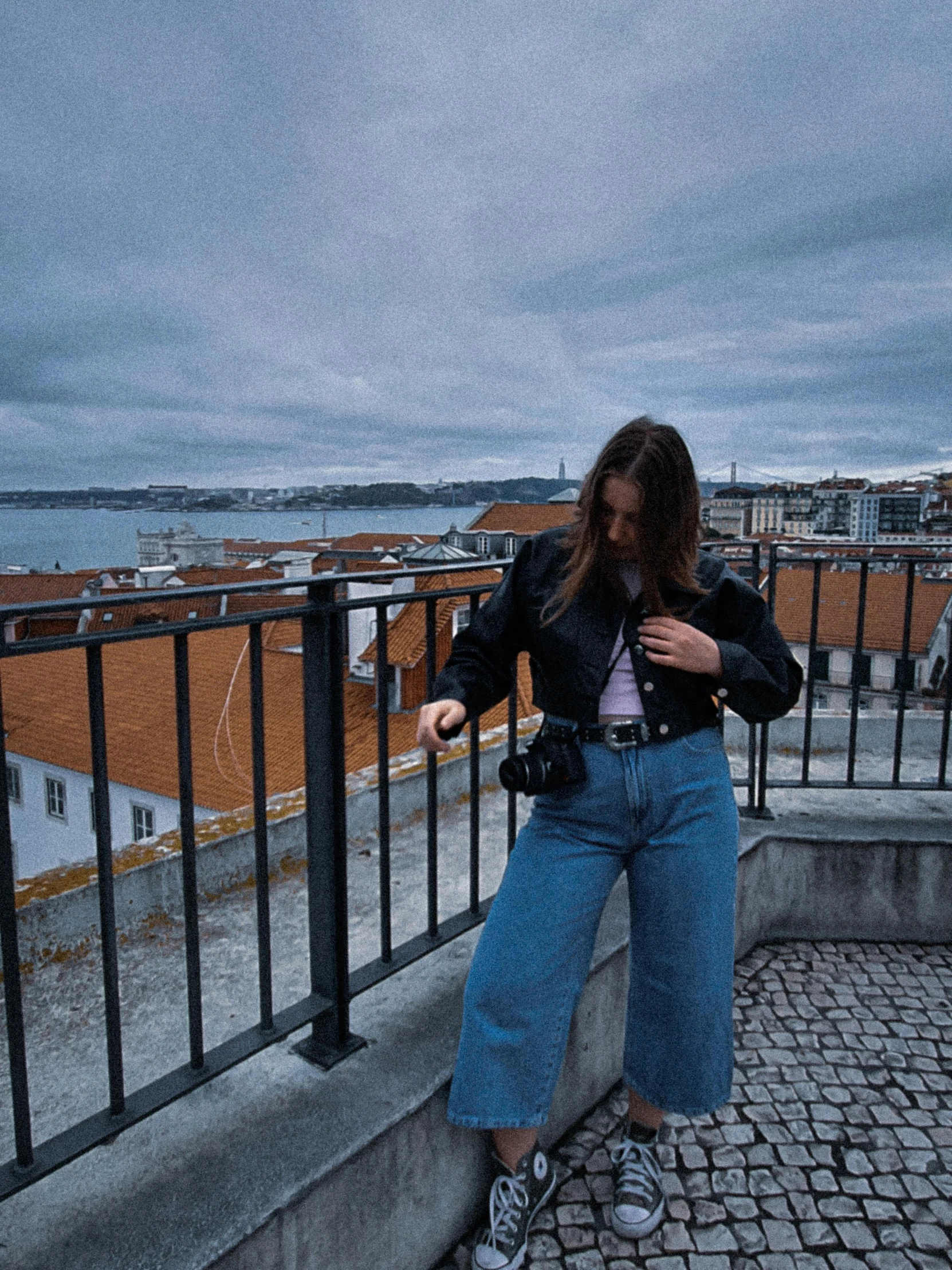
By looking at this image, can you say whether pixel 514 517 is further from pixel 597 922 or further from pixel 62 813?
pixel 597 922

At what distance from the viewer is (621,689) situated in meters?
2.01

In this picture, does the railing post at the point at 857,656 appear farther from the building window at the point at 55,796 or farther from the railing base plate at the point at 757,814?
the building window at the point at 55,796

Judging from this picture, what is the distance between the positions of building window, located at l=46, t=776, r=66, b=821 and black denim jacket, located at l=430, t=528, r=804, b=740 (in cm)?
2754

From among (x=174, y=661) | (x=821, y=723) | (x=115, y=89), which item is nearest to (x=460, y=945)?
(x=174, y=661)

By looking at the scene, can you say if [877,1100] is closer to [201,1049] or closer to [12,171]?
[201,1049]

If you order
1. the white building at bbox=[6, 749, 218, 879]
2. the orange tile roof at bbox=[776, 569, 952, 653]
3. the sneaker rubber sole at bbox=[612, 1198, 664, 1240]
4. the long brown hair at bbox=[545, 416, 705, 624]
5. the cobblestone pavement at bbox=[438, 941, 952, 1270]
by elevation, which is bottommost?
the white building at bbox=[6, 749, 218, 879]

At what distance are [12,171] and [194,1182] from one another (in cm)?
6575

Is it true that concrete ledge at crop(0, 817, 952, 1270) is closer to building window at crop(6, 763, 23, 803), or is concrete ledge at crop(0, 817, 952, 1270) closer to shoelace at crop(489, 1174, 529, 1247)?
shoelace at crop(489, 1174, 529, 1247)

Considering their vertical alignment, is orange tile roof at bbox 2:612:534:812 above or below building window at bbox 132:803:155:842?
above

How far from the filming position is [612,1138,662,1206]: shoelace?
210cm

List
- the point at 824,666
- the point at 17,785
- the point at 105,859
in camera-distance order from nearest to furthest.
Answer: the point at 105,859 → the point at 17,785 → the point at 824,666

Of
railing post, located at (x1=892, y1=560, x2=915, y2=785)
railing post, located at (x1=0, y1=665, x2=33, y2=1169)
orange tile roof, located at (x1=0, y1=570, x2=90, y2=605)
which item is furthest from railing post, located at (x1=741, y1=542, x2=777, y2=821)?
orange tile roof, located at (x1=0, y1=570, x2=90, y2=605)

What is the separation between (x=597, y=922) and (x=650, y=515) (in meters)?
0.92

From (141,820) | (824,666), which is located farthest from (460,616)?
(824,666)
